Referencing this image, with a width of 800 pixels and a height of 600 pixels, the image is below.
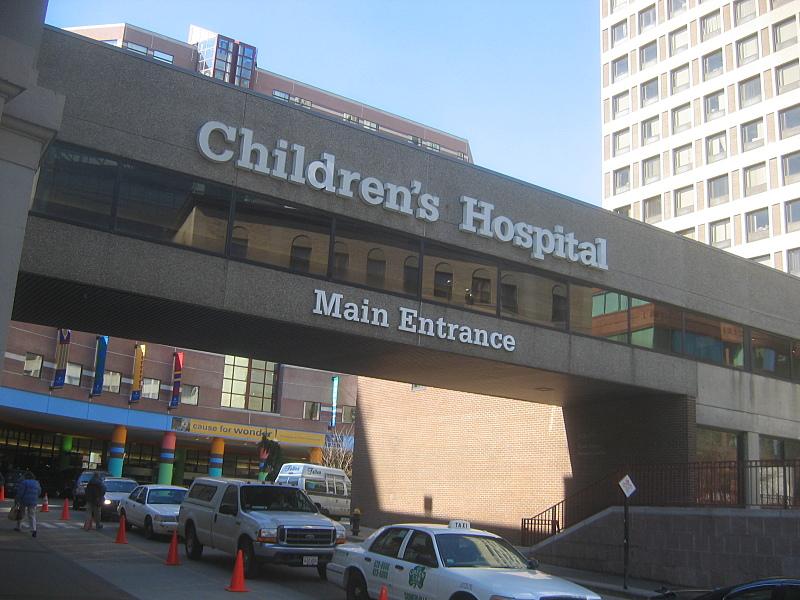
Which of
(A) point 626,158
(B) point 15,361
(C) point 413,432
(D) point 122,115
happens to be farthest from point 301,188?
(A) point 626,158

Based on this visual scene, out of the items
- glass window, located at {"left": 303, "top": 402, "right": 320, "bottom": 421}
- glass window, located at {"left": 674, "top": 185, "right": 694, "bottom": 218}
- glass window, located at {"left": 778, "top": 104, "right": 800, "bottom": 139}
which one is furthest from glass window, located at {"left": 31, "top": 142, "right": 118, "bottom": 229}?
glass window, located at {"left": 674, "top": 185, "right": 694, "bottom": 218}

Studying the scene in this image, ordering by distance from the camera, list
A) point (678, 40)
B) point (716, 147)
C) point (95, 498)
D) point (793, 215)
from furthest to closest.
A: 1. point (678, 40)
2. point (716, 147)
3. point (793, 215)
4. point (95, 498)

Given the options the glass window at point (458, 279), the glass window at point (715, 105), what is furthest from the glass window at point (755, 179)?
the glass window at point (458, 279)

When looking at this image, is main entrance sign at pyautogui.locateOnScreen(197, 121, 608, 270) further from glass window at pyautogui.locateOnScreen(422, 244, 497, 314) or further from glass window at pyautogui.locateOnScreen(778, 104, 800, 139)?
glass window at pyautogui.locateOnScreen(778, 104, 800, 139)

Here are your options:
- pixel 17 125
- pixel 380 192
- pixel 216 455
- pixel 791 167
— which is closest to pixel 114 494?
pixel 380 192

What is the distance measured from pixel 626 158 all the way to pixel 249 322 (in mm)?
55962

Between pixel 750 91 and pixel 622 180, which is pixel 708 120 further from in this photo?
pixel 622 180

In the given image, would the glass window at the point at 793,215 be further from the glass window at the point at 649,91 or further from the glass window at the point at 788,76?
the glass window at the point at 649,91

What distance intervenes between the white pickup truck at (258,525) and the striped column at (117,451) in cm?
3522

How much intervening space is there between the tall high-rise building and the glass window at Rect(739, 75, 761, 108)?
8cm

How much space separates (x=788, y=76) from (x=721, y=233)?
1133 centimetres

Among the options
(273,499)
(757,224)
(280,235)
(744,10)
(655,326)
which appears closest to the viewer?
(273,499)

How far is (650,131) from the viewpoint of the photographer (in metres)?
67.3

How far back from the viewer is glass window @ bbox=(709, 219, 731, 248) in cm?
5993
